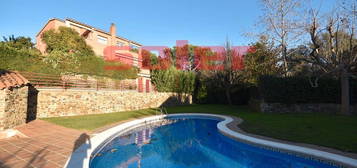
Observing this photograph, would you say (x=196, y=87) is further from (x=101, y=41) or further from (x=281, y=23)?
(x=101, y=41)

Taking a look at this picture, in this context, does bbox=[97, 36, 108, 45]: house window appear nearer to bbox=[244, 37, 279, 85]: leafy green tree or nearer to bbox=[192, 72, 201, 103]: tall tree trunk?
bbox=[192, 72, 201, 103]: tall tree trunk

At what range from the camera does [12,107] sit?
7.50 meters

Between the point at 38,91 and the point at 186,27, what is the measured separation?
18957 millimetres

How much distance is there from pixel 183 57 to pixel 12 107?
3240 cm

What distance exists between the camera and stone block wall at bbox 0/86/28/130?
272 inches

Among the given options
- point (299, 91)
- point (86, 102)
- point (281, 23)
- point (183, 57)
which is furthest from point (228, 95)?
point (183, 57)

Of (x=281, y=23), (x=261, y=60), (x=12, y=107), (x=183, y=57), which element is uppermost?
(x=183, y=57)

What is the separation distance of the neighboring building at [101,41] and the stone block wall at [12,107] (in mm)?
13693

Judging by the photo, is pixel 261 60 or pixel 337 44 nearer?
pixel 337 44

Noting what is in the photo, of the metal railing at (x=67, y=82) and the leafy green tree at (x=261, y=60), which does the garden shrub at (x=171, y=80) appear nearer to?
the metal railing at (x=67, y=82)

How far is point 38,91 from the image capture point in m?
10.9

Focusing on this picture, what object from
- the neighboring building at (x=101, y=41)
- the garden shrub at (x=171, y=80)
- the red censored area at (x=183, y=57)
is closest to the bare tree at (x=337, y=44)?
the red censored area at (x=183, y=57)

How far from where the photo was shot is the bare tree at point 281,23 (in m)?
15.7

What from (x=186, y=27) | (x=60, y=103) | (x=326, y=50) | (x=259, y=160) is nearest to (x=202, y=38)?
(x=186, y=27)
